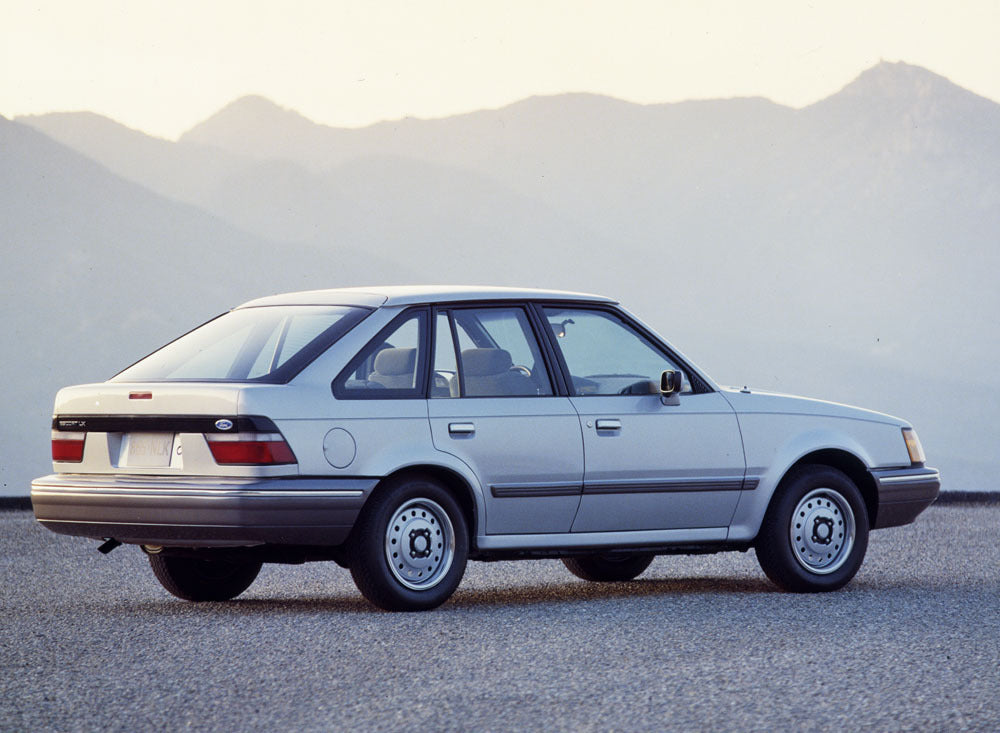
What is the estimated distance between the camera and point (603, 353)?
968 centimetres

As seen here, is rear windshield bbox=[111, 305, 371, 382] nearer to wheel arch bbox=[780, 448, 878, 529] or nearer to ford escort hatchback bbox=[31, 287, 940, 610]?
ford escort hatchback bbox=[31, 287, 940, 610]

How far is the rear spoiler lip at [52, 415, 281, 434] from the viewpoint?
27.2 ft

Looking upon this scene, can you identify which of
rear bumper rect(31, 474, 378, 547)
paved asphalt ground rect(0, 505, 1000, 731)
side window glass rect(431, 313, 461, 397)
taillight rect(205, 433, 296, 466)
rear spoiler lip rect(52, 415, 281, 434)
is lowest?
paved asphalt ground rect(0, 505, 1000, 731)

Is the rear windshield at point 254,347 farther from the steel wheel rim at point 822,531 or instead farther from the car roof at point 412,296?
the steel wheel rim at point 822,531

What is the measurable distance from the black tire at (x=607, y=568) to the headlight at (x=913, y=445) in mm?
1684

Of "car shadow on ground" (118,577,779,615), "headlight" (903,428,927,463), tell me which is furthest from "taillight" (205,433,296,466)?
"headlight" (903,428,927,463)

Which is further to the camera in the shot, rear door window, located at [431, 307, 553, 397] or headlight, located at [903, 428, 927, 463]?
headlight, located at [903, 428, 927, 463]

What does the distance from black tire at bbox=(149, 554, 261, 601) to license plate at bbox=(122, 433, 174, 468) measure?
3.54 feet

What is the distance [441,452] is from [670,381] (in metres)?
1.43

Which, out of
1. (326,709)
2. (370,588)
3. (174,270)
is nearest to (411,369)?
(370,588)

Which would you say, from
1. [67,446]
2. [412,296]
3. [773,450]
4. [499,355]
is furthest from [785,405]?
[67,446]

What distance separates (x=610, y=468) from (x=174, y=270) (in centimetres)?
2218

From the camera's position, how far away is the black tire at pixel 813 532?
9.96 m

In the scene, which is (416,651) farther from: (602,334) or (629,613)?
(602,334)
